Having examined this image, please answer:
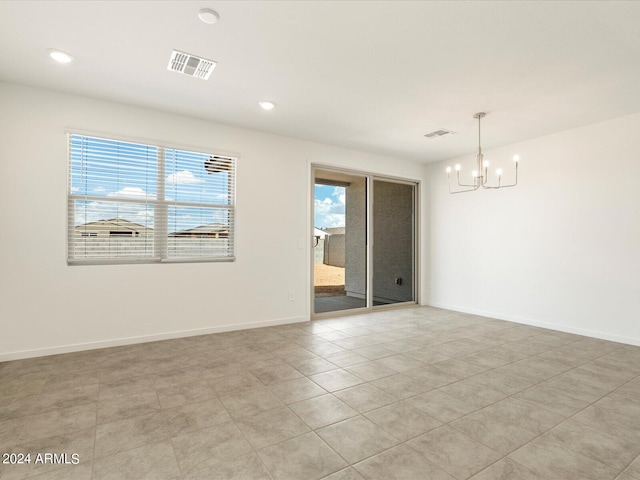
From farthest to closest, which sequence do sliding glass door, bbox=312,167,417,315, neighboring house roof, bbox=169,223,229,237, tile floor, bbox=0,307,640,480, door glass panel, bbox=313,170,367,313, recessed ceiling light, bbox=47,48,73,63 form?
1. sliding glass door, bbox=312,167,417,315
2. door glass panel, bbox=313,170,367,313
3. neighboring house roof, bbox=169,223,229,237
4. recessed ceiling light, bbox=47,48,73,63
5. tile floor, bbox=0,307,640,480

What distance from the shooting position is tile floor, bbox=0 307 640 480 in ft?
5.62

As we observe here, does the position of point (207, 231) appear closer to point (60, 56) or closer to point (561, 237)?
point (60, 56)

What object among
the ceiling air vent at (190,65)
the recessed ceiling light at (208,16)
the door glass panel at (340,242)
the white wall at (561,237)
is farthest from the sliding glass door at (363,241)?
the recessed ceiling light at (208,16)

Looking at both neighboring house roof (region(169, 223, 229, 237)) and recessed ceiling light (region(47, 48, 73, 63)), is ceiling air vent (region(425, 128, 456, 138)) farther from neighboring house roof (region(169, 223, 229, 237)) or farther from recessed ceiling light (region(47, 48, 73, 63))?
recessed ceiling light (region(47, 48, 73, 63))

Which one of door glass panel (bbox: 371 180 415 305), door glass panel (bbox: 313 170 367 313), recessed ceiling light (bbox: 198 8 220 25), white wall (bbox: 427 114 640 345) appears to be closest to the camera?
recessed ceiling light (bbox: 198 8 220 25)

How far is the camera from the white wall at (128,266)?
10.5ft

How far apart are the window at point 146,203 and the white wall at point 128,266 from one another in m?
0.12

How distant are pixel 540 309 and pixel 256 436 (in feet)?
14.2

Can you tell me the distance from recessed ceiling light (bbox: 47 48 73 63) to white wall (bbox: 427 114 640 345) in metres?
5.35

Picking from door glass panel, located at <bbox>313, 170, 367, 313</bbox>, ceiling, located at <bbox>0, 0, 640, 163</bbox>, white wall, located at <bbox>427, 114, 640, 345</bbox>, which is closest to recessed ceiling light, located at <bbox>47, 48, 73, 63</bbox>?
ceiling, located at <bbox>0, 0, 640, 163</bbox>

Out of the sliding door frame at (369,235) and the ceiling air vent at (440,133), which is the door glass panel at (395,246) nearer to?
the sliding door frame at (369,235)

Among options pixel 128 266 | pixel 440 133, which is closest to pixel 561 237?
pixel 440 133

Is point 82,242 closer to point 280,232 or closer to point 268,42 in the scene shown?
point 280,232

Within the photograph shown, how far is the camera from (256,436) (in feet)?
6.42
